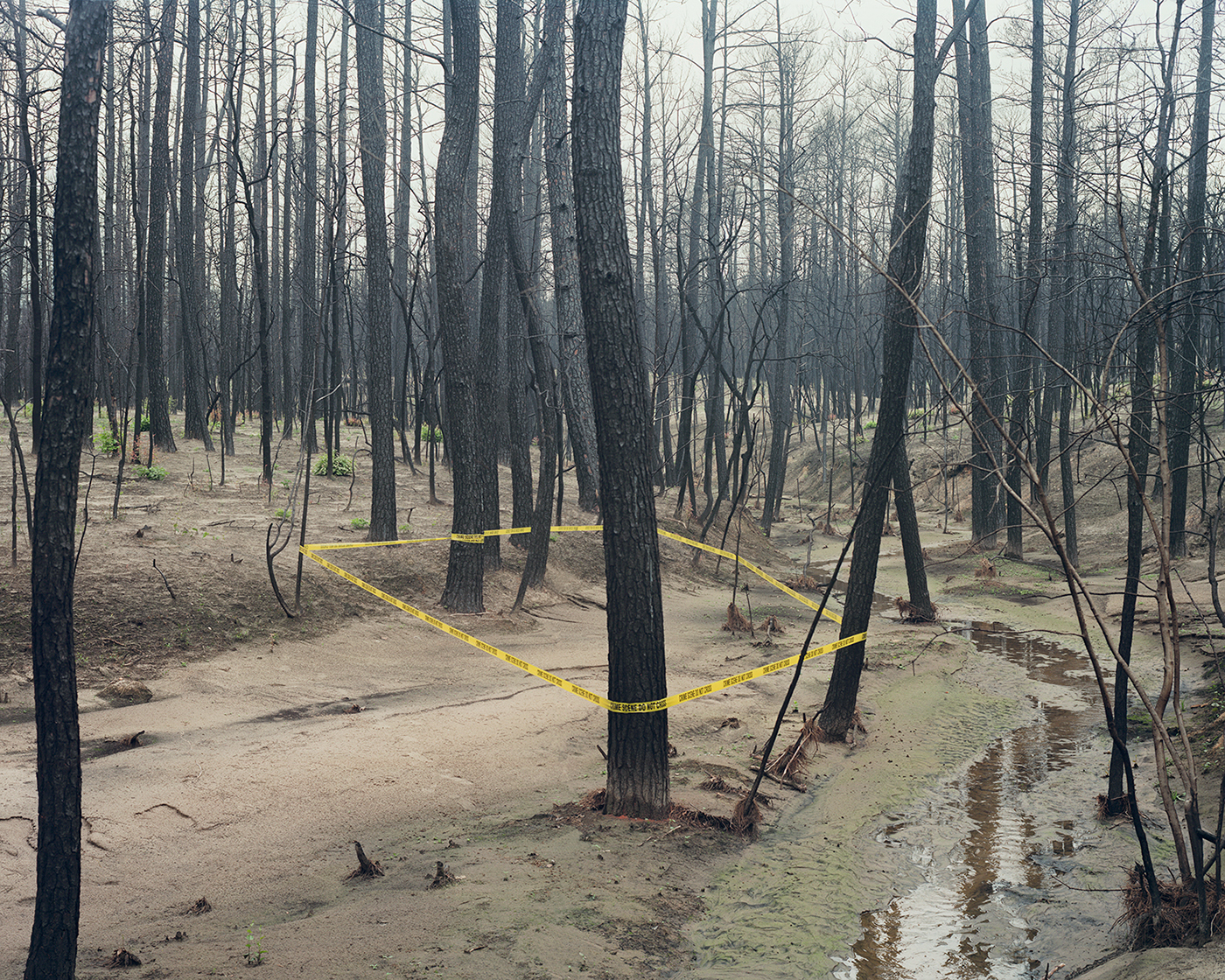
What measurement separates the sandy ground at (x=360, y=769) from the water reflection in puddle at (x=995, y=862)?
1.73 feet

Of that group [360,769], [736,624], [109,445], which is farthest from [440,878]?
[109,445]

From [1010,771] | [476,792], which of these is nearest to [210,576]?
[476,792]

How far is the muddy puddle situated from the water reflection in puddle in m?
0.01

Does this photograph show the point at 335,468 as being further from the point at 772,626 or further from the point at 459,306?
the point at 772,626

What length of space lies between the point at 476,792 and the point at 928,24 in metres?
7.49

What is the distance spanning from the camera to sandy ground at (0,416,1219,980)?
4008mm

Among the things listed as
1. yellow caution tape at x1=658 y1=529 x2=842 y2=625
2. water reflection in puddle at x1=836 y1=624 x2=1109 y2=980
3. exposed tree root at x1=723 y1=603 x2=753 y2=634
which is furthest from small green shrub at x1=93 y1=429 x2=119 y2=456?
water reflection in puddle at x1=836 y1=624 x2=1109 y2=980

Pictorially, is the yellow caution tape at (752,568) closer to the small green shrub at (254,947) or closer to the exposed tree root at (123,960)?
the small green shrub at (254,947)

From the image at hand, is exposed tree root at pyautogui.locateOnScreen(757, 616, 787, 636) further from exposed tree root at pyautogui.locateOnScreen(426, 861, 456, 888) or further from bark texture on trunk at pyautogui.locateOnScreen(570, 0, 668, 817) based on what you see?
exposed tree root at pyautogui.locateOnScreen(426, 861, 456, 888)

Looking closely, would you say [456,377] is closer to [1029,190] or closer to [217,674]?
[217,674]

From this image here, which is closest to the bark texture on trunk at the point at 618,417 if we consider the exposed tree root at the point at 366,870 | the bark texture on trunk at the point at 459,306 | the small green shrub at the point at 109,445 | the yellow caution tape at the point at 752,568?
the exposed tree root at the point at 366,870

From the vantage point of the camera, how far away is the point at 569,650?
10.2 metres

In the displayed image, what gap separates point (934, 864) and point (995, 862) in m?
0.38

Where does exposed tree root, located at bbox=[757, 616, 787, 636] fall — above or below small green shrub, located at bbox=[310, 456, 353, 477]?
below
